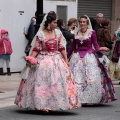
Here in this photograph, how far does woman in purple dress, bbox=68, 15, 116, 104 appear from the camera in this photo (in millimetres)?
12461

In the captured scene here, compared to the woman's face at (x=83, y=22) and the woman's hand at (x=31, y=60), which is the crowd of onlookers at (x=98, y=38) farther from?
the woman's hand at (x=31, y=60)

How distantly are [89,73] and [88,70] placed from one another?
0.07 m

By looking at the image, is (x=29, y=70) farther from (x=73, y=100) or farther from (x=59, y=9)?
(x=59, y=9)

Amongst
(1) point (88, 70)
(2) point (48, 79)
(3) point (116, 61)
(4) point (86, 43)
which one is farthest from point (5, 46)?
(2) point (48, 79)

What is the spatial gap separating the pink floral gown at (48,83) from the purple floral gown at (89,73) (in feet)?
4.13

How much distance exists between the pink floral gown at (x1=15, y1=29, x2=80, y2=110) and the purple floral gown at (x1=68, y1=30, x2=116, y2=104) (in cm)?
126

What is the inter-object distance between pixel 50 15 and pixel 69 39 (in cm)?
470

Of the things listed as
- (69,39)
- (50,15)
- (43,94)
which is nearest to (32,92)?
(43,94)

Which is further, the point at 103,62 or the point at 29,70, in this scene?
the point at 103,62

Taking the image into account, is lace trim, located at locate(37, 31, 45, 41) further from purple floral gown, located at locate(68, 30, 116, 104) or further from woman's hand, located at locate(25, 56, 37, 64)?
purple floral gown, located at locate(68, 30, 116, 104)

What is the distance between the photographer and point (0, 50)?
19141 mm

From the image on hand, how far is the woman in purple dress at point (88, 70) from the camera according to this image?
12.5 meters

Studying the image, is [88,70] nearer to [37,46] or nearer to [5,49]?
[37,46]

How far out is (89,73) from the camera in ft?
40.9
